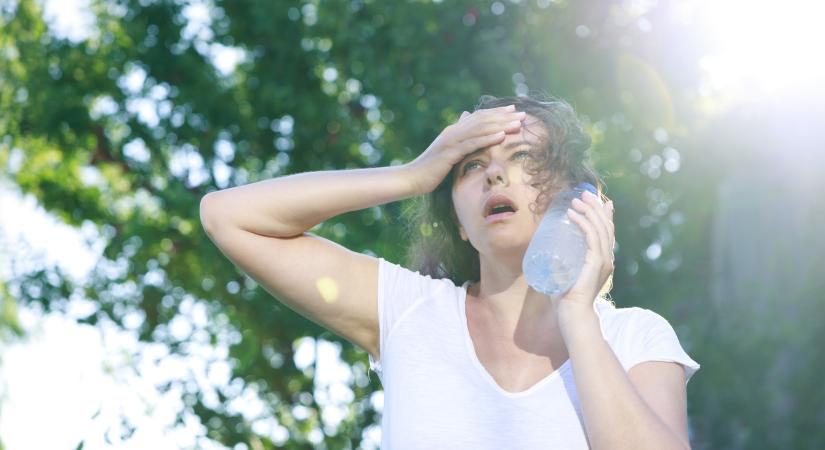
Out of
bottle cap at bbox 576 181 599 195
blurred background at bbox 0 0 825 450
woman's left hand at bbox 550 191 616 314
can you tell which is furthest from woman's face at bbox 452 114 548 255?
blurred background at bbox 0 0 825 450

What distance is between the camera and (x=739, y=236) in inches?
364

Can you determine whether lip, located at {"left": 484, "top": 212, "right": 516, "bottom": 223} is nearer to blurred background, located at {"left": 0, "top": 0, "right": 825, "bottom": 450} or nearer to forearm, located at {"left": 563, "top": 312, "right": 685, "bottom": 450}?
forearm, located at {"left": 563, "top": 312, "right": 685, "bottom": 450}

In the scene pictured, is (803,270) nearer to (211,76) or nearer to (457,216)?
(211,76)

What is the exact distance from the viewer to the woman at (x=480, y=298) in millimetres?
2279

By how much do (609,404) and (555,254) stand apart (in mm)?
366

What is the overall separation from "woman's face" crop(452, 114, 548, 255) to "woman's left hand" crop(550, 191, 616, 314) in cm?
22

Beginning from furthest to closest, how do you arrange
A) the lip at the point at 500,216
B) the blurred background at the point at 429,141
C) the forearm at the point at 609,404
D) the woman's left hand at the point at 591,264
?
the blurred background at the point at 429,141 < the lip at the point at 500,216 < the woman's left hand at the point at 591,264 < the forearm at the point at 609,404

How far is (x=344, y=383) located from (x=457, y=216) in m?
5.82

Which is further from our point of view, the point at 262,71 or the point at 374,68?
the point at 262,71

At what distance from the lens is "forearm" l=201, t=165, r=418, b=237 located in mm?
2578

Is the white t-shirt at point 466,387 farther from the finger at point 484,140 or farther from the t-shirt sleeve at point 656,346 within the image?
the finger at point 484,140

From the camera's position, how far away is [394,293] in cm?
260

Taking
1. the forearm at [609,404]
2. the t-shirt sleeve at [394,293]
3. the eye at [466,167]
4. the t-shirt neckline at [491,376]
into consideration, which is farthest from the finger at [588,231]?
the t-shirt sleeve at [394,293]

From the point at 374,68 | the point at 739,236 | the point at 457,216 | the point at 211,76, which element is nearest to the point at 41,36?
the point at 211,76
